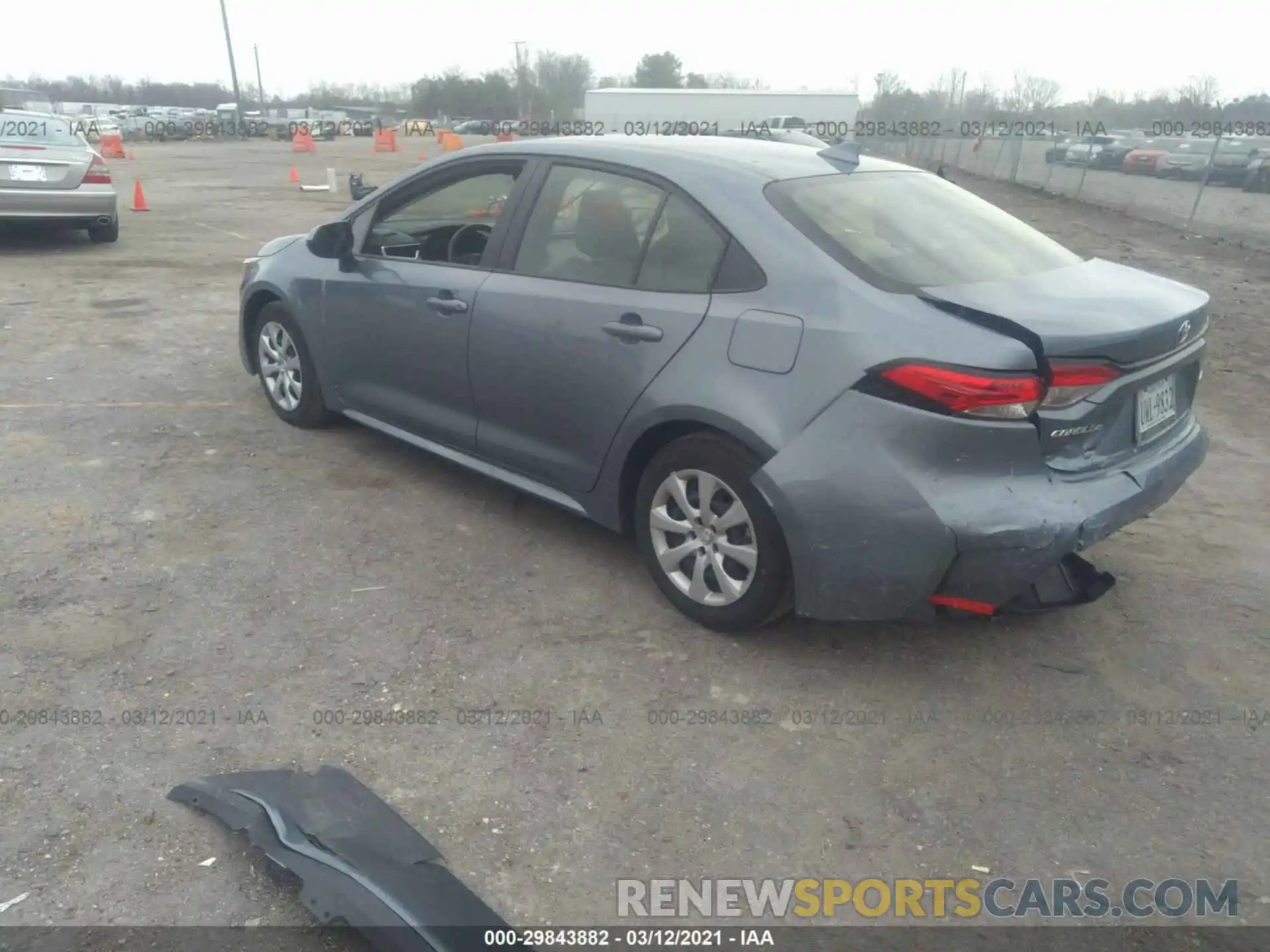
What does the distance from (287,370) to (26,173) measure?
7.06 metres

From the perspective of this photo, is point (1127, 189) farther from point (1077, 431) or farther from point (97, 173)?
point (1077, 431)

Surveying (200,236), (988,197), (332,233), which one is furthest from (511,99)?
(332,233)

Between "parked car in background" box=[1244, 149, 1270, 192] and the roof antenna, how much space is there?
1505 cm

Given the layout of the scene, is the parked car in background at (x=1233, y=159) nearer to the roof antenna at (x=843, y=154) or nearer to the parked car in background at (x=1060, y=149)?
the parked car in background at (x=1060, y=149)

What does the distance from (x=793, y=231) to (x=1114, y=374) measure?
1.10 meters

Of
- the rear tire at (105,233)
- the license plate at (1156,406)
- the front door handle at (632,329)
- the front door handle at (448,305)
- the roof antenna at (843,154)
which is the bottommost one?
the rear tire at (105,233)

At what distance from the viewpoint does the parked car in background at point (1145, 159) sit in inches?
846

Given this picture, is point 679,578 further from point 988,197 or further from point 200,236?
point 988,197

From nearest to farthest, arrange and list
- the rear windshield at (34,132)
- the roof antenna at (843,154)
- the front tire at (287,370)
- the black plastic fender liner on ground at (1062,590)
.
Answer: the black plastic fender liner on ground at (1062,590) < the roof antenna at (843,154) < the front tire at (287,370) < the rear windshield at (34,132)

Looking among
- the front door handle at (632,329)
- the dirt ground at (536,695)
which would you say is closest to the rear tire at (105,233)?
the dirt ground at (536,695)

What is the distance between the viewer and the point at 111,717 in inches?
121

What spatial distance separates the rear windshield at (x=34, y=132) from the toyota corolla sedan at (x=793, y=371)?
8282 millimetres

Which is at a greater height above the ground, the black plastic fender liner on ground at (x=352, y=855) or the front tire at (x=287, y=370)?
the front tire at (x=287, y=370)

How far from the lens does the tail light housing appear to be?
2.91m
